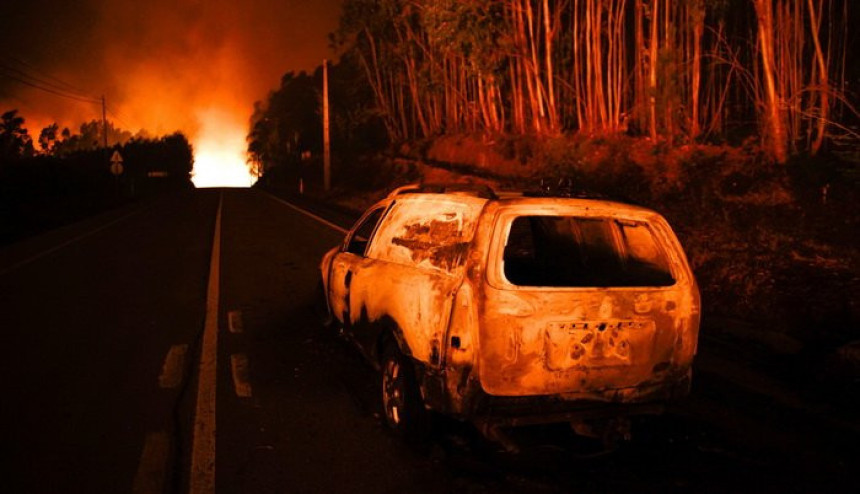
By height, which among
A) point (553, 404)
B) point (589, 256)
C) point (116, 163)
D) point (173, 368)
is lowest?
point (173, 368)


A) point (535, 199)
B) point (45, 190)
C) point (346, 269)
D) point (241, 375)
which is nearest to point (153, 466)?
point (241, 375)

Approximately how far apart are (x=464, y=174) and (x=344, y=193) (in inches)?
378

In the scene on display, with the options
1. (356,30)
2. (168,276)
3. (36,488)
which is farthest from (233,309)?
(356,30)

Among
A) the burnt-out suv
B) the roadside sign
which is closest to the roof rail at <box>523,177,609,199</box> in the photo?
the burnt-out suv

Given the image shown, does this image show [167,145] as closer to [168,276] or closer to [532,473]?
[168,276]

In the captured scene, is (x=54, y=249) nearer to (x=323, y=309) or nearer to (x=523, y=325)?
(x=323, y=309)

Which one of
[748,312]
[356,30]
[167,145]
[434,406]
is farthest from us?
[167,145]

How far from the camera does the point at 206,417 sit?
4547mm

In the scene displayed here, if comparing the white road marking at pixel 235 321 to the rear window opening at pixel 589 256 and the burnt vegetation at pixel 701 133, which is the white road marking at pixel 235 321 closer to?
the rear window opening at pixel 589 256

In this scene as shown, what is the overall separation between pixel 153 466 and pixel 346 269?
7.54ft

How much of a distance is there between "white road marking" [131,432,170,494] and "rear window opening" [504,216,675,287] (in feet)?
7.85

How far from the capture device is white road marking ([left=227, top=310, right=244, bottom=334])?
7.05m

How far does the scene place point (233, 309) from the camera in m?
8.05

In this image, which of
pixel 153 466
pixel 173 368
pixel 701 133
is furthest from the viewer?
pixel 701 133
